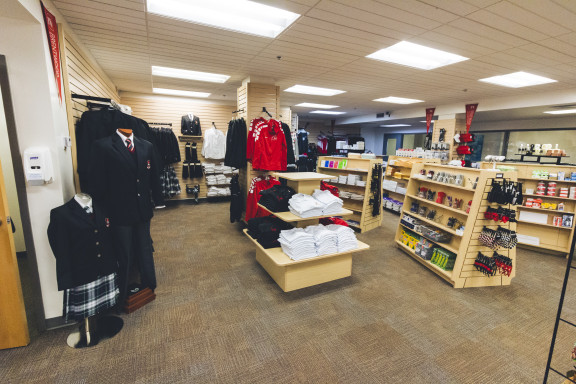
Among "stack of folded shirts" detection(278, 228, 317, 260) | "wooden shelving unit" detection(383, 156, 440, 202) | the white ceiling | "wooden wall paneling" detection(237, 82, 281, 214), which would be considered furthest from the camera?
"wooden shelving unit" detection(383, 156, 440, 202)

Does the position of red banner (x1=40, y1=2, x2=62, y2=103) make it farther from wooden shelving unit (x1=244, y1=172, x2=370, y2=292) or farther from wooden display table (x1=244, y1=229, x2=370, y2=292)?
wooden display table (x1=244, y1=229, x2=370, y2=292)

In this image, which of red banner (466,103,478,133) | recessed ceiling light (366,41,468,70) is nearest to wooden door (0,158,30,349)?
recessed ceiling light (366,41,468,70)

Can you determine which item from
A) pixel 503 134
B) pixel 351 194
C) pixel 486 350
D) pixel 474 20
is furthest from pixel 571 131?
pixel 486 350

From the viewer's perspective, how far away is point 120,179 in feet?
8.44

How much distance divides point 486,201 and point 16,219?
6.52 meters

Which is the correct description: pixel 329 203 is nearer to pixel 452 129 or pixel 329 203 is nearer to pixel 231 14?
pixel 231 14

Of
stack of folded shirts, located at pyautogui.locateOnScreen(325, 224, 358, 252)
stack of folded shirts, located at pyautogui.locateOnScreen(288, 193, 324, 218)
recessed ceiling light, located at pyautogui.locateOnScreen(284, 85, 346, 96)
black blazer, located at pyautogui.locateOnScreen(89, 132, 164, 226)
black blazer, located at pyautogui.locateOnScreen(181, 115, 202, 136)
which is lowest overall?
stack of folded shirts, located at pyautogui.locateOnScreen(325, 224, 358, 252)

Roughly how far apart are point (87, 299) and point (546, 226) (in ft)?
22.9

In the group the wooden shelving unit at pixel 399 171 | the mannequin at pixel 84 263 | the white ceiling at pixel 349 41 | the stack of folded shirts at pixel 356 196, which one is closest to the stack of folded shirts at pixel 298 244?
the mannequin at pixel 84 263

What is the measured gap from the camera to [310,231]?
10.7ft

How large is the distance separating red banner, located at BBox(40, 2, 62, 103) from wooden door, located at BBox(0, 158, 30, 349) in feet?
3.35

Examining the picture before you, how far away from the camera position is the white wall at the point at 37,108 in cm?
216

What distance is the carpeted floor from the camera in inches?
82.2

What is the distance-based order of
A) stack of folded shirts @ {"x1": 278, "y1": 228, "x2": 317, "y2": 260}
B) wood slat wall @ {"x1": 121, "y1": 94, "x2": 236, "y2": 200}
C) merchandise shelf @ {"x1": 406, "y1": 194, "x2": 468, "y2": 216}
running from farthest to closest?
wood slat wall @ {"x1": 121, "y1": 94, "x2": 236, "y2": 200}, merchandise shelf @ {"x1": 406, "y1": 194, "x2": 468, "y2": 216}, stack of folded shirts @ {"x1": 278, "y1": 228, "x2": 317, "y2": 260}
